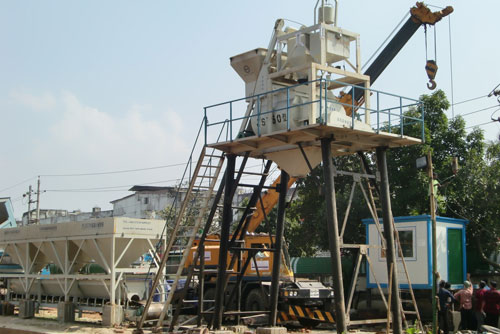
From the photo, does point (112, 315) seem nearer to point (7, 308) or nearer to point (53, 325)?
point (53, 325)

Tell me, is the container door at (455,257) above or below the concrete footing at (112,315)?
above

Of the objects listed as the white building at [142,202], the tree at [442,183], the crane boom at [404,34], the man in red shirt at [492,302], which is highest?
the crane boom at [404,34]

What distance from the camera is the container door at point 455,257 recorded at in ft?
74.6

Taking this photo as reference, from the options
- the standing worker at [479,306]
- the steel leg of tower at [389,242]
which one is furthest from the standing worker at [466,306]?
the steel leg of tower at [389,242]

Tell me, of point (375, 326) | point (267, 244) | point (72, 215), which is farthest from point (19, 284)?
point (72, 215)

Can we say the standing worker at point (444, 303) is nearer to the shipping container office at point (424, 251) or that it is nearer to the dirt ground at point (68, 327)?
the dirt ground at point (68, 327)

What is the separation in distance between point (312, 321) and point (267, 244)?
3755mm

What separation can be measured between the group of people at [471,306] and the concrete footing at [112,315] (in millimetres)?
9794

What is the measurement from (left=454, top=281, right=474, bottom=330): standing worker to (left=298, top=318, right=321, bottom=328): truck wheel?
5103 millimetres

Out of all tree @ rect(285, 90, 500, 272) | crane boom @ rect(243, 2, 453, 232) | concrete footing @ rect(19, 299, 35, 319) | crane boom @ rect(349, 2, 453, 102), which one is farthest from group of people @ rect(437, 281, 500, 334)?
concrete footing @ rect(19, 299, 35, 319)

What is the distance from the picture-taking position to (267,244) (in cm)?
2414

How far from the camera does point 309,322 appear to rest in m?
21.6

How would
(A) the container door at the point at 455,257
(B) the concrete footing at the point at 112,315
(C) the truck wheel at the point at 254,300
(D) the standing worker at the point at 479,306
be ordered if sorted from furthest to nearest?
(A) the container door at the point at 455,257 → (C) the truck wheel at the point at 254,300 → (B) the concrete footing at the point at 112,315 → (D) the standing worker at the point at 479,306

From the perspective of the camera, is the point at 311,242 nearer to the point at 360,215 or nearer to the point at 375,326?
the point at 360,215
